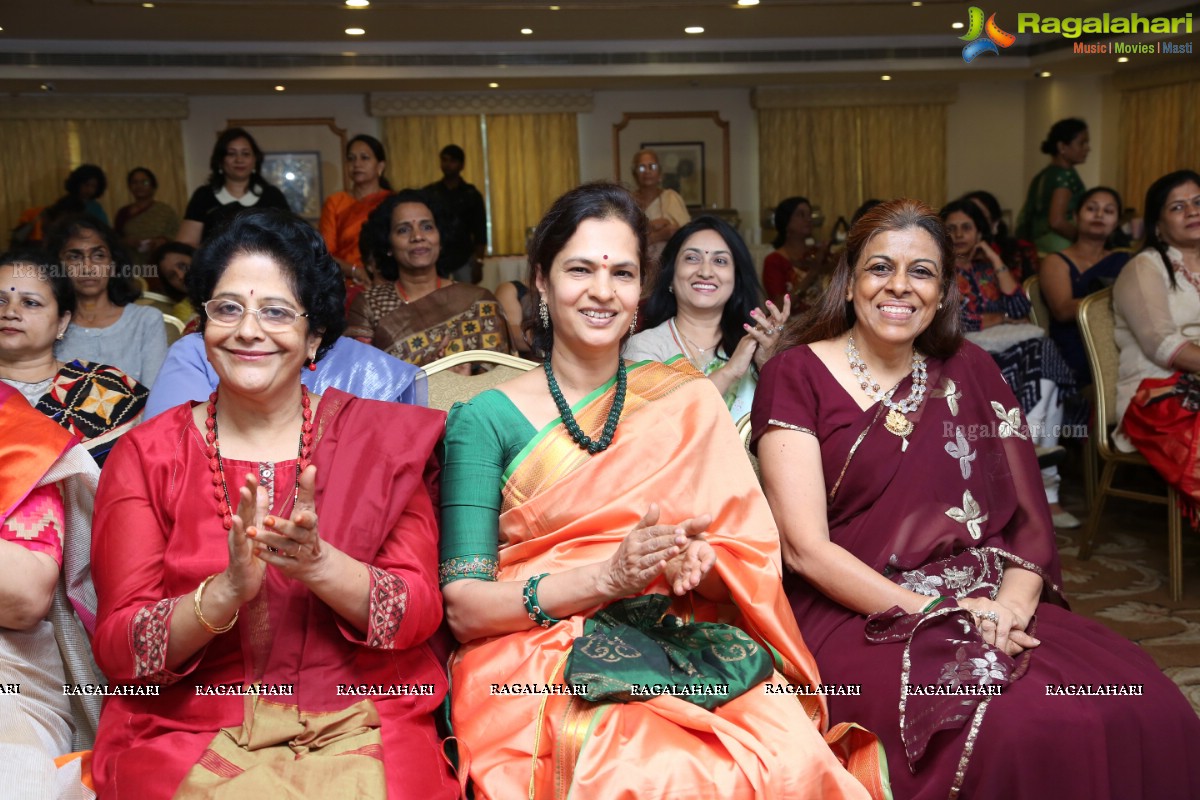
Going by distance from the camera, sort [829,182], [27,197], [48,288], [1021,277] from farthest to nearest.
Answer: [829,182], [27,197], [1021,277], [48,288]

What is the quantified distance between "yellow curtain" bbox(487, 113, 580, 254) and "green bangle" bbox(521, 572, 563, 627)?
10.0 metres

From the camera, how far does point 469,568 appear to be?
186 cm

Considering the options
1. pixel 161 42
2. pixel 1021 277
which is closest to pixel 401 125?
pixel 161 42

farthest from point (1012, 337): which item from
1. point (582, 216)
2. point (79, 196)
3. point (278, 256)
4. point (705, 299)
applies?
point (79, 196)

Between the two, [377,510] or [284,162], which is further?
[284,162]

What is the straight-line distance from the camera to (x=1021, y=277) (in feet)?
22.9

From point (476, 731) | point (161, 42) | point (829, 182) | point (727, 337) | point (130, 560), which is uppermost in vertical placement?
point (161, 42)

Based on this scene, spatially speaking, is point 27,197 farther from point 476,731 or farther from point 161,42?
point 476,731

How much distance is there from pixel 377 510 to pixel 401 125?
A: 10289mm

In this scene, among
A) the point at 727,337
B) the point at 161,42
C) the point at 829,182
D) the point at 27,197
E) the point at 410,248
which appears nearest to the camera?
the point at 727,337

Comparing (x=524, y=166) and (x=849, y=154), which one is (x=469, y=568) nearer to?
(x=524, y=166)

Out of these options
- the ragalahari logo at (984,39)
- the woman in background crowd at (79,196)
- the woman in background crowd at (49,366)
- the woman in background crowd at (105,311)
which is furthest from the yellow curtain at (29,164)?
the woman in background crowd at (49,366)

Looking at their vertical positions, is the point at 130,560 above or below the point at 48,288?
below

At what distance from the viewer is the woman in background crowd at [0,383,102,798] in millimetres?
1671
